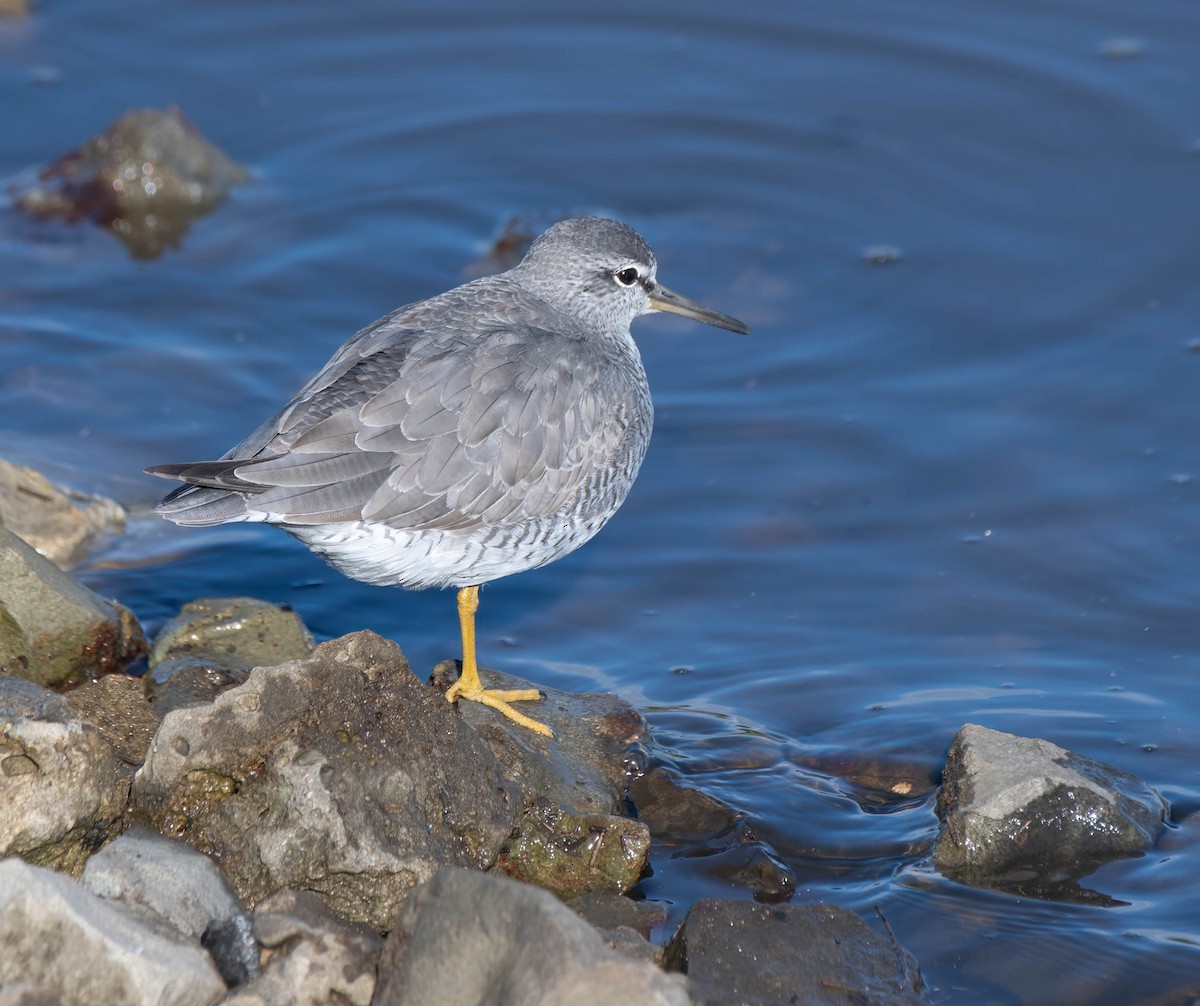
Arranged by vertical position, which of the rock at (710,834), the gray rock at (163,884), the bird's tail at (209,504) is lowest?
the rock at (710,834)

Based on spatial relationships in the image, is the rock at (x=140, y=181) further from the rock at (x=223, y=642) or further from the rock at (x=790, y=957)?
the rock at (x=790, y=957)

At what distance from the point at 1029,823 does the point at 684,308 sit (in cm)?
322

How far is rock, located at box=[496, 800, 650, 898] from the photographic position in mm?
5191

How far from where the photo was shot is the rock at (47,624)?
5.71 m

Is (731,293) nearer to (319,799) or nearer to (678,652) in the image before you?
(678,652)

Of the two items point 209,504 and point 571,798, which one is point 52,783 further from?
point 571,798

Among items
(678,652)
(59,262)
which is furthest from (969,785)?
(59,262)

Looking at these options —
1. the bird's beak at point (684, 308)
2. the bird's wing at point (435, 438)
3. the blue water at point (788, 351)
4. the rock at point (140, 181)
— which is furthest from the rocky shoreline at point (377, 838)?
the rock at point (140, 181)

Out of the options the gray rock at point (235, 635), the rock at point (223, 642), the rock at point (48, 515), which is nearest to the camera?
the rock at point (223, 642)

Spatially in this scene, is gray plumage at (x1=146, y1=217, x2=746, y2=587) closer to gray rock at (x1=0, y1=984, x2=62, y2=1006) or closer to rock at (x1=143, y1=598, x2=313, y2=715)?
rock at (x1=143, y1=598, x2=313, y2=715)

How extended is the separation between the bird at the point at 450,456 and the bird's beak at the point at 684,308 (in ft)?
2.72

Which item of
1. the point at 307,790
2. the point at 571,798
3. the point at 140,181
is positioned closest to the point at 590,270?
the point at 571,798

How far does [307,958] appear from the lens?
13.6ft

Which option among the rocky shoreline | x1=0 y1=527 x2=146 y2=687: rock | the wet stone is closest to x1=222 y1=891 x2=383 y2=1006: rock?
the rocky shoreline
